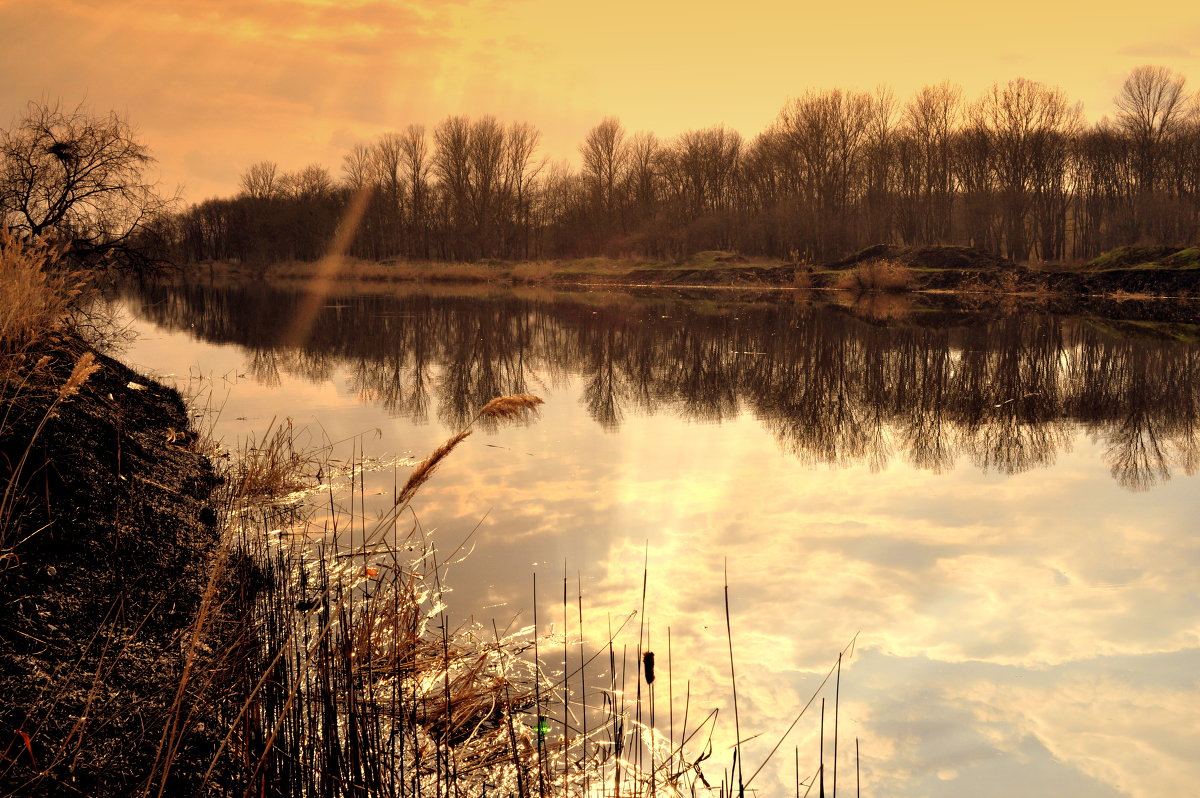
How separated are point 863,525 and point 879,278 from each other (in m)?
33.5

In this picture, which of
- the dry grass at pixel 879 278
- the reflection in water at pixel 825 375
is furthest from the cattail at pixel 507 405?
the dry grass at pixel 879 278

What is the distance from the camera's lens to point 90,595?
427 cm

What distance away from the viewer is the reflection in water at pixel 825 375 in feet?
32.2

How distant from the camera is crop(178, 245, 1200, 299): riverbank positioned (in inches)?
1282

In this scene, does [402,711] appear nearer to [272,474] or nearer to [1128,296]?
[272,474]

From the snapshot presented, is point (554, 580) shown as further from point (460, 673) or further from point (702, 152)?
point (702, 152)

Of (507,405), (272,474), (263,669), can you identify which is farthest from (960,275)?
(263,669)

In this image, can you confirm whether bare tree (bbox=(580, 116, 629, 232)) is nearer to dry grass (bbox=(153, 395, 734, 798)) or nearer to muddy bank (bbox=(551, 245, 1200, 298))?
muddy bank (bbox=(551, 245, 1200, 298))

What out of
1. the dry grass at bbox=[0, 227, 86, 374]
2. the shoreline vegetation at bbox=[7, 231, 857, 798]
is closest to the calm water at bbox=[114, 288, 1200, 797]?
the shoreline vegetation at bbox=[7, 231, 857, 798]

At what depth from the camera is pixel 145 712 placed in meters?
3.38

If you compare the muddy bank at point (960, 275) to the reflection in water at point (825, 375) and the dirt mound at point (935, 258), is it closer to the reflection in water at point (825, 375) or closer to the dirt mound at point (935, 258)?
the dirt mound at point (935, 258)

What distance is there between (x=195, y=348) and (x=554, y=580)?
16.5m

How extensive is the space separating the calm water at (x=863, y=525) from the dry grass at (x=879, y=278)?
2127 cm

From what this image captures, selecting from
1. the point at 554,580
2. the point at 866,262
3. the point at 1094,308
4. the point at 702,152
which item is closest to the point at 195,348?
the point at 554,580
